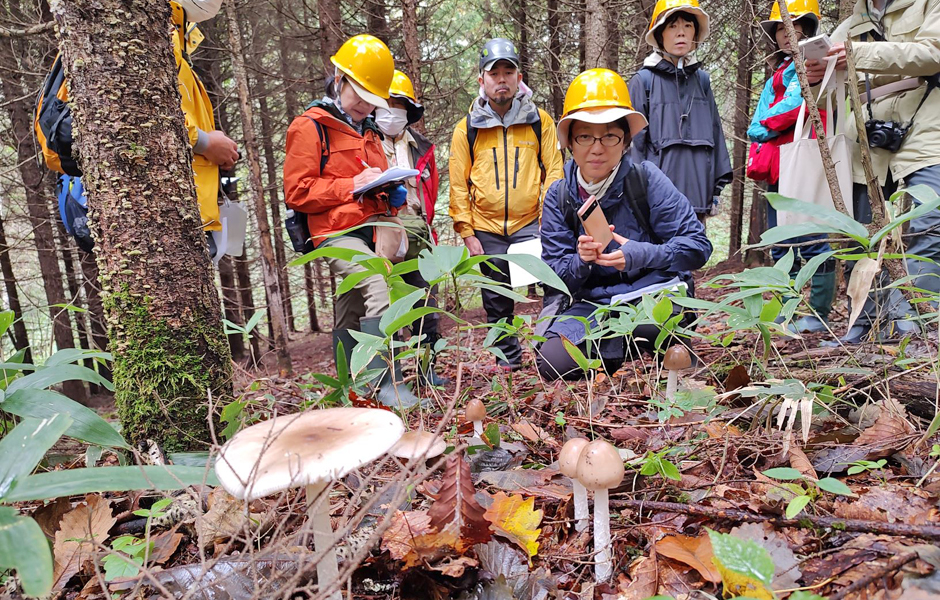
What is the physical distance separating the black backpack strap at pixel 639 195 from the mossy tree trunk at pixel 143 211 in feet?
7.80

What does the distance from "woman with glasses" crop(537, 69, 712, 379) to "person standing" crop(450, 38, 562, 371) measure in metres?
1.13

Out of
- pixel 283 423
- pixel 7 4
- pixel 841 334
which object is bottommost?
pixel 841 334

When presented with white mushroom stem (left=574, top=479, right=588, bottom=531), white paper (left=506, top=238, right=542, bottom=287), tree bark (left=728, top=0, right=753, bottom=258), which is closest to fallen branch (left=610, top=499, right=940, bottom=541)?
white mushroom stem (left=574, top=479, right=588, bottom=531)

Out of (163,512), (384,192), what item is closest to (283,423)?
(163,512)

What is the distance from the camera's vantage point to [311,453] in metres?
1.06

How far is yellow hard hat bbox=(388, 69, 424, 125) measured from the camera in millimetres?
4480

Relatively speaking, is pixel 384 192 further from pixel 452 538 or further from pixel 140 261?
pixel 452 538

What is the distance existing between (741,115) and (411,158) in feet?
22.9

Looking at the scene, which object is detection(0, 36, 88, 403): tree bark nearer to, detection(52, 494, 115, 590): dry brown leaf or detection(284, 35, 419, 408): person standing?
detection(284, 35, 419, 408): person standing

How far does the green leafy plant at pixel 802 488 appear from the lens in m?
1.18

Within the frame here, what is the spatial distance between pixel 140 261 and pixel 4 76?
6788 mm

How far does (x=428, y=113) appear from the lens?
9227mm

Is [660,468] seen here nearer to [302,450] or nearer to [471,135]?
[302,450]

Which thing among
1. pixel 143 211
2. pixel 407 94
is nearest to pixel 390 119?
pixel 407 94
